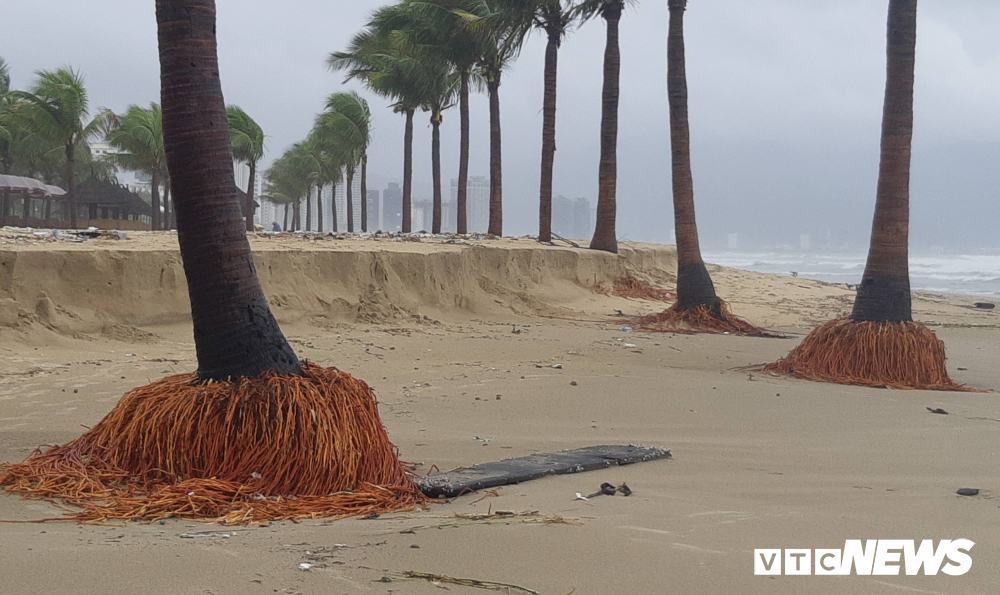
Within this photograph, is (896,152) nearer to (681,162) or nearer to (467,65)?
(681,162)

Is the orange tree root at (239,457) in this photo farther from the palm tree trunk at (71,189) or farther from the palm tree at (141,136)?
the palm tree at (141,136)

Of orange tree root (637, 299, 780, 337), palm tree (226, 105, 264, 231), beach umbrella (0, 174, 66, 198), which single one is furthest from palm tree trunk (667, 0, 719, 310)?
beach umbrella (0, 174, 66, 198)

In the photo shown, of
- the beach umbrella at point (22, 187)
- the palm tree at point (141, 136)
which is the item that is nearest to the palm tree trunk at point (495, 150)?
the palm tree at point (141, 136)

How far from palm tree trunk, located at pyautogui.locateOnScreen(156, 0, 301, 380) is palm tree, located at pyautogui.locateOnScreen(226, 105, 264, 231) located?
32919 mm

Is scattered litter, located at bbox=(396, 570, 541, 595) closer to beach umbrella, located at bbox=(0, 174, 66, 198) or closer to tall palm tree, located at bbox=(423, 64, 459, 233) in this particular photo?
tall palm tree, located at bbox=(423, 64, 459, 233)

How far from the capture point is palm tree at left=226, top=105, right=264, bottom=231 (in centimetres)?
3719

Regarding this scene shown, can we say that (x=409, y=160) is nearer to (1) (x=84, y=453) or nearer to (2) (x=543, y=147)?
(2) (x=543, y=147)

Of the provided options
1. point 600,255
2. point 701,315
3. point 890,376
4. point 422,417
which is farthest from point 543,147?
point 422,417

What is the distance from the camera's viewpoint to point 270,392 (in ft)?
15.6

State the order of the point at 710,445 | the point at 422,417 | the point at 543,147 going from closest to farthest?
the point at 710,445
the point at 422,417
the point at 543,147

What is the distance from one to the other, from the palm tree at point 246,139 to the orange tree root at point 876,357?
99.8 ft

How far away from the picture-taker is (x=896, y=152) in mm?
10461

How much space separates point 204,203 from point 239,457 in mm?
1422

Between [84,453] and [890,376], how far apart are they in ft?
25.9
